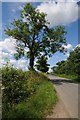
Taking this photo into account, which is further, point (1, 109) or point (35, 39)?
point (35, 39)

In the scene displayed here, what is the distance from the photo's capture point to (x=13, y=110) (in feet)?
36.4

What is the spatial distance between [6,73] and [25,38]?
90.4 ft

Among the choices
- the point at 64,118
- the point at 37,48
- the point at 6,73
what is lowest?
the point at 64,118

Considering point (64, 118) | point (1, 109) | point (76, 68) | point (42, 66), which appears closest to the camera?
point (64, 118)

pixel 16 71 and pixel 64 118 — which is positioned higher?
pixel 16 71

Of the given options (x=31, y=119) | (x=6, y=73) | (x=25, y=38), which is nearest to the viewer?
(x=31, y=119)

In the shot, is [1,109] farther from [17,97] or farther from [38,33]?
[38,33]

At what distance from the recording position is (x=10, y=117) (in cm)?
1002

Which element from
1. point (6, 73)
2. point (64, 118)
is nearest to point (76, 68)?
point (6, 73)

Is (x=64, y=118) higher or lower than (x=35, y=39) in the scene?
lower

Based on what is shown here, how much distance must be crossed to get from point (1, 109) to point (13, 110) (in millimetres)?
526

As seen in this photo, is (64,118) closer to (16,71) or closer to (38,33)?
(16,71)

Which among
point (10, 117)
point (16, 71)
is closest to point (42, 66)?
point (16, 71)

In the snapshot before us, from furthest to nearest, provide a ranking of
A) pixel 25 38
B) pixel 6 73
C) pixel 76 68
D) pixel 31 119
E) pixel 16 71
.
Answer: pixel 76 68 < pixel 25 38 < pixel 16 71 < pixel 6 73 < pixel 31 119
